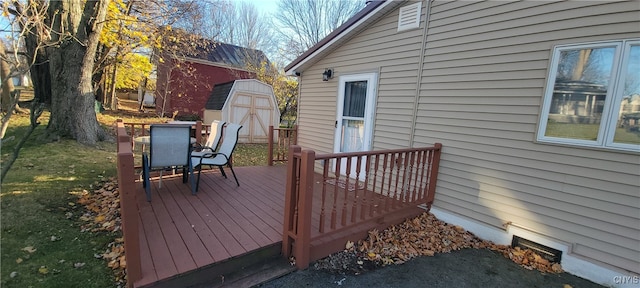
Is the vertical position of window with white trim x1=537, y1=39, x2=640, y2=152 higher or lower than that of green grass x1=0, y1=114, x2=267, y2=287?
higher

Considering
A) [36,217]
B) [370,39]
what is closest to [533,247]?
[370,39]

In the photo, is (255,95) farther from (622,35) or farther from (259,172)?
(622,35)

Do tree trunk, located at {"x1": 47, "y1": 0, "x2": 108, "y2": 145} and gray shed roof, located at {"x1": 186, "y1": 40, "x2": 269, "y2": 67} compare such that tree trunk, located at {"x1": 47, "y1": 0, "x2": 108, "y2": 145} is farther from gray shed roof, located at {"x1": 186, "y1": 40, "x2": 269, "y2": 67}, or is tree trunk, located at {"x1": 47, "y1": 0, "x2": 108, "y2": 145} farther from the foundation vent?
gray shed roof, located at {"x1": 186, "y1": 40, "x2": 269, "y2": 67}

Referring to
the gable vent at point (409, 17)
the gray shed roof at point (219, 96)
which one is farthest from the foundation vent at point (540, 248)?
the gray shed roof at point (219, 96)

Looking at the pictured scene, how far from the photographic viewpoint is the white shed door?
1084 centimetres

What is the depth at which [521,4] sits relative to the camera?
3129 millimetres

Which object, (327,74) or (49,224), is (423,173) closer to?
(327,74)

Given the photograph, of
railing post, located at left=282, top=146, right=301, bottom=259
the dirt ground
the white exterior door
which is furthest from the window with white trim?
railing post, located at left=282, top=146, right=301, bottom=259

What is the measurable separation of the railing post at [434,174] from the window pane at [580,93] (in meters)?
1.21

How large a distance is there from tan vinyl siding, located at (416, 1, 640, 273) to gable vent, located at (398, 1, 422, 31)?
239 mm

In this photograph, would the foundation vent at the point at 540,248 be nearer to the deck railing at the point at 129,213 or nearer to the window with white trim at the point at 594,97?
the window with white trim at the point at 594,97

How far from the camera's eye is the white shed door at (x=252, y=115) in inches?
427

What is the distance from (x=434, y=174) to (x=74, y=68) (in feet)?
25.1

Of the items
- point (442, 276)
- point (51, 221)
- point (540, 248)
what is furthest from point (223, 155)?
point (540, 248)
